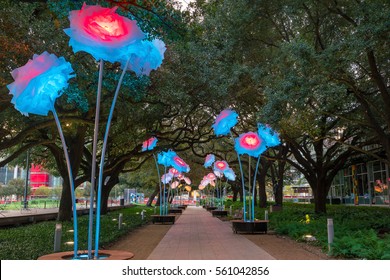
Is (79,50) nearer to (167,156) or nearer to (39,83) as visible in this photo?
(39,83)

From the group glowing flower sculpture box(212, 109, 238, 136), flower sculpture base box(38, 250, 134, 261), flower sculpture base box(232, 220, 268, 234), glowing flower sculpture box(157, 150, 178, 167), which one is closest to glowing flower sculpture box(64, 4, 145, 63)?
flower sculpture base box(38, 250, 134, 261)

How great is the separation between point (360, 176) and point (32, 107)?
40.0 meters

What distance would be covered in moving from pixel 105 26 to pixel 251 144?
9.86m

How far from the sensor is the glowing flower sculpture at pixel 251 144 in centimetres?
1591

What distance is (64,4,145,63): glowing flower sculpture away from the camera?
713 centimetres

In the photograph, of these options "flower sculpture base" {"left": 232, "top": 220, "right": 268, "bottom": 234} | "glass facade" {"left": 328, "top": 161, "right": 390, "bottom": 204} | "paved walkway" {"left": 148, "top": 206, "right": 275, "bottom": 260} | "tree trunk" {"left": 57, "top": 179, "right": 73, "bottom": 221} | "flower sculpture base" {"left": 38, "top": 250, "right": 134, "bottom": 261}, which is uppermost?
"glass facade" {"left": 328, "top": 161, "right": 390, "bottom": 204}

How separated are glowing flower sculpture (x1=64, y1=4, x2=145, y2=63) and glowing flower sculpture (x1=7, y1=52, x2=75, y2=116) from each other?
71 cm

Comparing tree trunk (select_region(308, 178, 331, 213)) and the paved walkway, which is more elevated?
tree trunk (select_region(308, 178, 331, 213))

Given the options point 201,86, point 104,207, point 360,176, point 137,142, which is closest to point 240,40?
point 201,86

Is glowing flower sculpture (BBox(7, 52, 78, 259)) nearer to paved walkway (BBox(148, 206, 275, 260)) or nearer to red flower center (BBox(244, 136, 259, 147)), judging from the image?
paved walkway (BBox(148, 206, 275, 260))

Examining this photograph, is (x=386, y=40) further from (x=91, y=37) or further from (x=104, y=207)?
(x=104, y=207)

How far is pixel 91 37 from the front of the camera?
7.21 metres

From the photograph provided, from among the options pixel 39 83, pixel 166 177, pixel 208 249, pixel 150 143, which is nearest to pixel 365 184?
pixel 166 177

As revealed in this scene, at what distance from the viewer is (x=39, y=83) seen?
770cm
